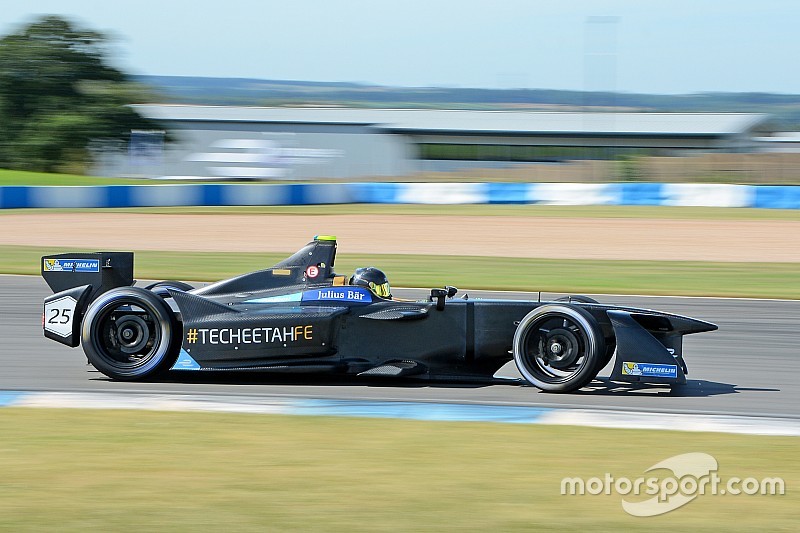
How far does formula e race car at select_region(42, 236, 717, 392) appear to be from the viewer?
723cm

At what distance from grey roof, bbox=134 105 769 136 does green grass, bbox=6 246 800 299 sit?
39.6 meters

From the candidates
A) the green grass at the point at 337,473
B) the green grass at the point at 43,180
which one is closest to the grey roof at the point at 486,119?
the green grass at the point at 43,180

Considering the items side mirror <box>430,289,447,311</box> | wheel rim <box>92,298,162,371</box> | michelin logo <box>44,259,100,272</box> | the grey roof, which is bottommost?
wheel rim <box>92,298,162,371</box>

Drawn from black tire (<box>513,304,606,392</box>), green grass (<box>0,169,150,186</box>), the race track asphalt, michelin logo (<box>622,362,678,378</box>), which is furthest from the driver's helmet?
green grass (<box>0,169,150,186</box>)

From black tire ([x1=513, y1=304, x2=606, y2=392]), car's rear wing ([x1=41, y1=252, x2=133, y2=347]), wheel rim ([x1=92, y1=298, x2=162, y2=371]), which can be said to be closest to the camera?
black tire ([x1=513, y1=304, x2=606, y2=392])

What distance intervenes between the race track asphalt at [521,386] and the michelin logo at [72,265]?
77 cm

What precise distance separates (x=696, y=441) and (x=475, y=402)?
1.59 metres

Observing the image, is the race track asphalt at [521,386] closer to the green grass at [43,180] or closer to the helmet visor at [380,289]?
the helmet visor at [380,289]

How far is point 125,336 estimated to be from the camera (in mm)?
7645

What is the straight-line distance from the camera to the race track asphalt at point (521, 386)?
716 cm

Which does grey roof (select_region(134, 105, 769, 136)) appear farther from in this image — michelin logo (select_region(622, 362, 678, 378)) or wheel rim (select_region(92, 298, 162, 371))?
michelin logo (select_region(622, 362, 678, 378))

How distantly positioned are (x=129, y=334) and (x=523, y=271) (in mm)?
10212

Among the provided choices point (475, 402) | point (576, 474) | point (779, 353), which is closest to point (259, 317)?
point (475, 402)

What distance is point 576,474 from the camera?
17.4 feet
